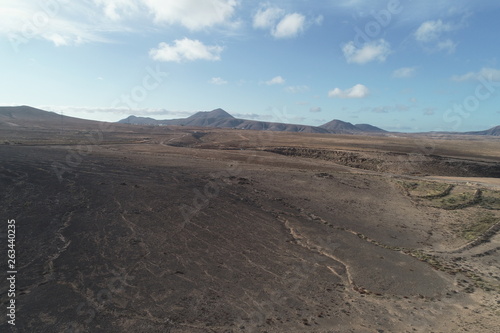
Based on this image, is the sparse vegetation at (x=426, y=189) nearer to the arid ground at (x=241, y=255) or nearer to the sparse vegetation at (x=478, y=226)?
the arid ground at (x=241, y=255)

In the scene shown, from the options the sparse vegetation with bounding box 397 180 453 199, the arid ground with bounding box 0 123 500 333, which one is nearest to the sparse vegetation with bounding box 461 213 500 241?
the arid ground with bounding box 0 123 500 333

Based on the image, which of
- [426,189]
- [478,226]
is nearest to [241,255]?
[478,226]

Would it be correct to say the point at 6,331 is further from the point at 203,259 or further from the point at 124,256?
the point at 203,259

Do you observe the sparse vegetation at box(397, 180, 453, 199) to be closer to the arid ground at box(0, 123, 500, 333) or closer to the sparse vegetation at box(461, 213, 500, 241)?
the arid ground at box(0, 123, 500, 333)

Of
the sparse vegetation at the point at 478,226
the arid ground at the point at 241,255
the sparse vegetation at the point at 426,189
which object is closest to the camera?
the arid ground at the point at 241,255

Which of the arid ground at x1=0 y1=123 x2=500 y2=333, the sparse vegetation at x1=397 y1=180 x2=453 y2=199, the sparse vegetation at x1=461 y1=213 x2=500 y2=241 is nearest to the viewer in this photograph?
the arid ground at x1=0 y1=123 x2=500 y2=333

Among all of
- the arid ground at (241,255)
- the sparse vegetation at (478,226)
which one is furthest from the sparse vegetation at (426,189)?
the sparse vegetation at (478,226)

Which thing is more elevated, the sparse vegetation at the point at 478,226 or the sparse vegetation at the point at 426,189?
the sparse vegetation at the point at 426,189

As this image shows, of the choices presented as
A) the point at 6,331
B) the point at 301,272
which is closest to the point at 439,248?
the point at 301,272
